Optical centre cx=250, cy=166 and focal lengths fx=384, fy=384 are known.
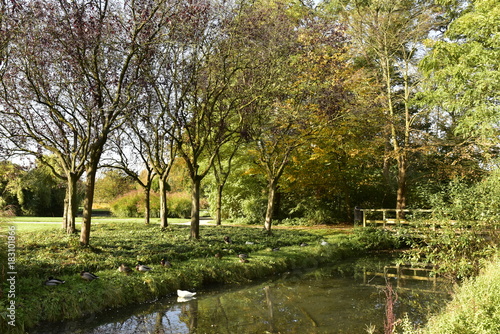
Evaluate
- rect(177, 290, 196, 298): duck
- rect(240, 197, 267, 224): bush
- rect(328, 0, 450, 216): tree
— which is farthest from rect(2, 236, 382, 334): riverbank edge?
rect(240, 197, 267, 224): bush

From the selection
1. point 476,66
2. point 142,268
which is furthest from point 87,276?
point 476,66

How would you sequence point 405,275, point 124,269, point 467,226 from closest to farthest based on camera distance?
point 124,269, point 467,226, point 405,275

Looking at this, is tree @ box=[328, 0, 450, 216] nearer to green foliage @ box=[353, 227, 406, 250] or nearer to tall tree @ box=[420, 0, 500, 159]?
green foliage @ box=[353, 227, 406, 250]

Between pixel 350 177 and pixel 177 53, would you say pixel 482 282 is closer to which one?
pixel 177 53

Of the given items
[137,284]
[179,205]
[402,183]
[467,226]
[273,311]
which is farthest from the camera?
[179,205]

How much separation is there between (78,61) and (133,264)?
20.4 ft

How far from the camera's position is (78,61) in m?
11.5

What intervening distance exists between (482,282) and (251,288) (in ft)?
19.6

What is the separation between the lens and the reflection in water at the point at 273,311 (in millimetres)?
7914

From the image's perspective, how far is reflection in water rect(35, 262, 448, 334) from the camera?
7.91 meters

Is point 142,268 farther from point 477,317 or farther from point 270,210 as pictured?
point 270,210

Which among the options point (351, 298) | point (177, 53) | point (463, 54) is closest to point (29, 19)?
point (177, 53)

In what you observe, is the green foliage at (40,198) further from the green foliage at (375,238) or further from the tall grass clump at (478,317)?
the tall grass clump at (478,317)

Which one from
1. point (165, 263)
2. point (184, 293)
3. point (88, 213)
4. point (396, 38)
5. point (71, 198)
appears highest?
point (396, 38)
